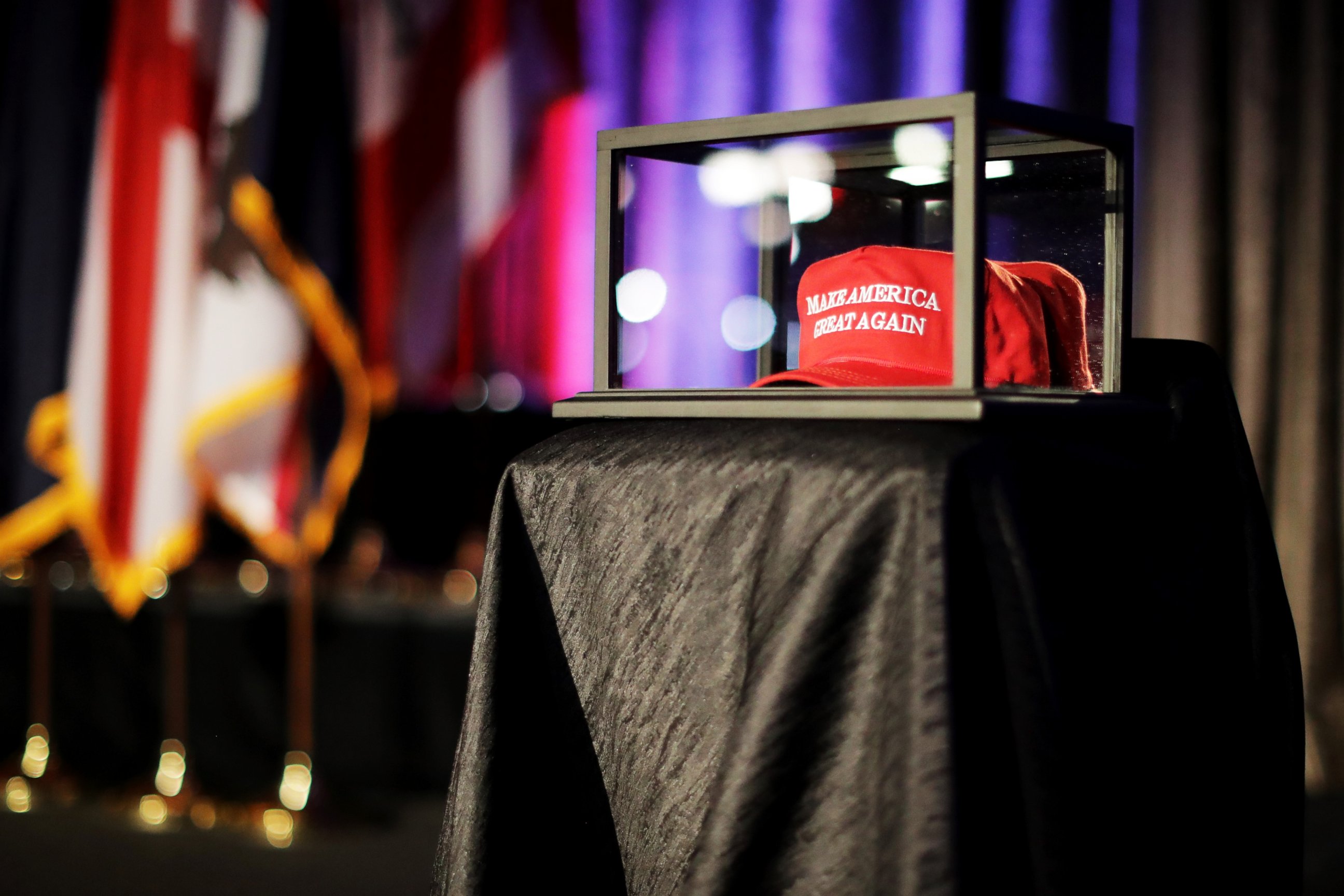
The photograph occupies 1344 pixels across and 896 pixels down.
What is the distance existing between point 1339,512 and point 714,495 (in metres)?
1.78

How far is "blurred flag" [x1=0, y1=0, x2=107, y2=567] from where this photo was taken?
2.53m

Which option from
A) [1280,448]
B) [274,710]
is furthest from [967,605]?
[274,710]

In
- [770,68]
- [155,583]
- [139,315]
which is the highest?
[770,68]

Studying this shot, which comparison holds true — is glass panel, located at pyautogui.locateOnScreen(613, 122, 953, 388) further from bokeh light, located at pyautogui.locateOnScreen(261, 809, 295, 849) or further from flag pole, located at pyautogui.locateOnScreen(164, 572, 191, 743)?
flag pole, located at pyautogui.locateOnScreen(164, 572, 191, 743)

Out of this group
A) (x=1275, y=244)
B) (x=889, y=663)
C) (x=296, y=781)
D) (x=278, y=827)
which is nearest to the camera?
(x=889, y=663)

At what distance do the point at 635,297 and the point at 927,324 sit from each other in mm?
337

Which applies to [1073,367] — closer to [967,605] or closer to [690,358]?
[967,605]

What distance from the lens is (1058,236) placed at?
0.74 meters

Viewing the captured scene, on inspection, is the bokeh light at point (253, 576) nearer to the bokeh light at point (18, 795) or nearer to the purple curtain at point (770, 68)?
Answer: the bokeh light at point (18, 795)

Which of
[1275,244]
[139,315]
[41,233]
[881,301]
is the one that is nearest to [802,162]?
[881,301]

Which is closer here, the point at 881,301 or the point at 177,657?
the point at 881,301

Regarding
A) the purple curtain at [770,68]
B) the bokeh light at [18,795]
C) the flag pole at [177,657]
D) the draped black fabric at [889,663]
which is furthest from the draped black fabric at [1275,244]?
the bokeh light at [18,795]

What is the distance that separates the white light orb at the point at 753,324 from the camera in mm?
833

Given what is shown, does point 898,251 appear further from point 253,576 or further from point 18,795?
point 18,795
